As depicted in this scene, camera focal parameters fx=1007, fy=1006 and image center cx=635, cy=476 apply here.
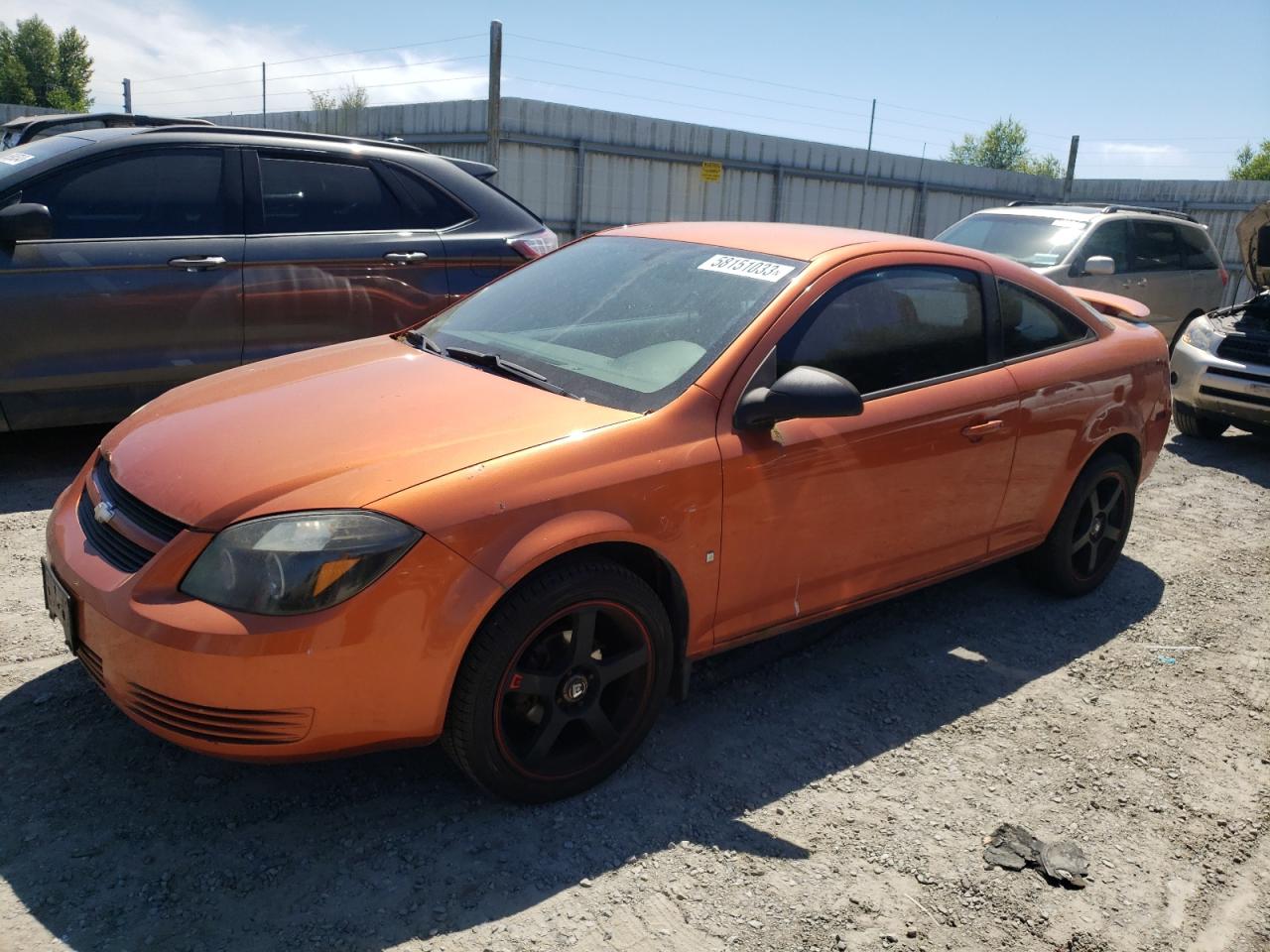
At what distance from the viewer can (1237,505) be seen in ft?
21.2

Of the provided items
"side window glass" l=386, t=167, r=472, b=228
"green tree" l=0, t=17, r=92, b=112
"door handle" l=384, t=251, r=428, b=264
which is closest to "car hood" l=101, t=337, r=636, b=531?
"door handle" l=384, t=251, r=428, b=264

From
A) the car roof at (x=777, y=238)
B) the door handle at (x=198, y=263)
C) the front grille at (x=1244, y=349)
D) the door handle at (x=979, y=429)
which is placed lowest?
the door handle at (x=979, y=429)

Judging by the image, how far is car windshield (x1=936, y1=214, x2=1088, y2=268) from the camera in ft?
29.6

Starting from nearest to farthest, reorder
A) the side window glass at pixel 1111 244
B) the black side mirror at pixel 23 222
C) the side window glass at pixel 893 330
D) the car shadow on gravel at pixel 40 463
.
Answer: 1. the side window glass at pixel 893 330
2. the black side mirror at pixel 23 222
3. the car shadow on gravel at pixel 40 463
4. the side window glass at pixel 1111 244

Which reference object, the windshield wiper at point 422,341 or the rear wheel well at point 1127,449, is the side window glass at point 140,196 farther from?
the rear wheel well at point 1127,449

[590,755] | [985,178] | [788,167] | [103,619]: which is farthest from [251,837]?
[985,178]

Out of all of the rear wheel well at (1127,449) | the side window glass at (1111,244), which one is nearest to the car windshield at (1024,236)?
the side window glass at (1111,244)

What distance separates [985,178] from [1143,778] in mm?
19444

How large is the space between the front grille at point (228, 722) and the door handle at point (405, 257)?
3818 millimetres

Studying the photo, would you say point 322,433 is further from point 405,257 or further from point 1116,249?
point 1116,249

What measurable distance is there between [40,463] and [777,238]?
4264 millimetres

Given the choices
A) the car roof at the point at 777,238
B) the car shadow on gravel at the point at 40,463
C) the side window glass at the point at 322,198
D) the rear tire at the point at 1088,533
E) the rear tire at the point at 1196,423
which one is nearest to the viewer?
the car roof at the point at 777,238

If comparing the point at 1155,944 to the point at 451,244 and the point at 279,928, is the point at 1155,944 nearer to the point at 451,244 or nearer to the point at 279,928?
the point at 279,928

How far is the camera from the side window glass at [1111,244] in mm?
9148
